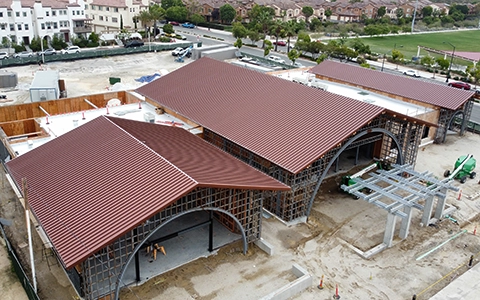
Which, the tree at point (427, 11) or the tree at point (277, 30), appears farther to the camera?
the tree at point (427, 11)

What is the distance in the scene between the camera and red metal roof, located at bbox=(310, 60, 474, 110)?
4215cm

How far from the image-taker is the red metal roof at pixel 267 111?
28.2 meters

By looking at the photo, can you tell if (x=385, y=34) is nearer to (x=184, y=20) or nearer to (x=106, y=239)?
(x=184, y=20)

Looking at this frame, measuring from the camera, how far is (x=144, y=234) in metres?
21.1

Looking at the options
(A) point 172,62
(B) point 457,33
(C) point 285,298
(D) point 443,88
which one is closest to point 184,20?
(A) point 172,62

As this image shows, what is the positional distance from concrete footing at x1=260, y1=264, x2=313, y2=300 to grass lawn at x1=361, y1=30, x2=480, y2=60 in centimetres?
7520

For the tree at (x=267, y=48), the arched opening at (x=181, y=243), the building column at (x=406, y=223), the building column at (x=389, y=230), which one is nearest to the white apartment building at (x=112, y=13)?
the tree at (x=267, y=48)

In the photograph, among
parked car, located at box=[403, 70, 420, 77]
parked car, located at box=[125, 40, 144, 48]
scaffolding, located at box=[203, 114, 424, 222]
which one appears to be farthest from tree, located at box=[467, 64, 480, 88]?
parked car, located at box=[125, 40, 144, 48]

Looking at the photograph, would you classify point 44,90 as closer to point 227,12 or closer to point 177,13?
point 177,13

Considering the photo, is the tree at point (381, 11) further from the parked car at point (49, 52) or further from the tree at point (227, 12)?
the parked car at point (49, 52)

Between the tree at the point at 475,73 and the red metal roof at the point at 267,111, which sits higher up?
the red metal roof at the point at 267,111

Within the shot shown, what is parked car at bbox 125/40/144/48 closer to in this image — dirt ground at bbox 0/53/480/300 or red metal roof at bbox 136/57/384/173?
red metal roof at bbox 136/57/384/173

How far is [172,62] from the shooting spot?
75250 millimetres

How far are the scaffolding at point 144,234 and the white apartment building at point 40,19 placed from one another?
229 ft
